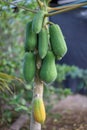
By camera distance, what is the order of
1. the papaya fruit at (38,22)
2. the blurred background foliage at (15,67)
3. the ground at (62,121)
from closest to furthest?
the papaya fruit at (38,22)
the blurred background foliage at (15,67)
the ground at (62,121)

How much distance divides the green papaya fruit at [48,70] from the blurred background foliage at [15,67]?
652 mm

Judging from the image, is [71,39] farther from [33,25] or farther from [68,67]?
[33,25]

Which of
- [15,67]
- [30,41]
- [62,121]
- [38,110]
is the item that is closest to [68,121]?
[62,121]

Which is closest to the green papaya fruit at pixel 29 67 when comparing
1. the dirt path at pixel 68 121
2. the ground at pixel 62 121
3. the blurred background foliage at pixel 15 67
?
the blurred background foliage at pixel 15 67

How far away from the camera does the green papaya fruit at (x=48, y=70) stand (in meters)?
1.91

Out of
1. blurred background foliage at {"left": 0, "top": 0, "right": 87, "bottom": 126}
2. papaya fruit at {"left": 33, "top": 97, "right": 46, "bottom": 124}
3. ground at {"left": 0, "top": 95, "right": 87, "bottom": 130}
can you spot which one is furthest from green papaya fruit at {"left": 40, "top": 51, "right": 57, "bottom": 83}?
ground at {"left": 0, "top": 95, "right": 87, "bottom": 130}

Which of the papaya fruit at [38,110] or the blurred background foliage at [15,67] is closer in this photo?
the papaya fruit at [38,110]

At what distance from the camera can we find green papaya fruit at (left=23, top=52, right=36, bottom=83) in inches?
76.3

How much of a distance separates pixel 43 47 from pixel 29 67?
0.45 ft

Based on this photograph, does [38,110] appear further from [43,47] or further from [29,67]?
[43,47]

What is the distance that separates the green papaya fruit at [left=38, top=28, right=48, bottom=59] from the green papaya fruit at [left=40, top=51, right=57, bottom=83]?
5cm

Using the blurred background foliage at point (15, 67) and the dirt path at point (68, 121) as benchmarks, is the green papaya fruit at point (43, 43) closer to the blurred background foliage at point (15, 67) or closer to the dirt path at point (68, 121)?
the blurred background foliage at point (15, 67)

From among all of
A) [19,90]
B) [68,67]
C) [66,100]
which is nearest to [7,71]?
[19,90]

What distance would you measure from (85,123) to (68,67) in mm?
685
